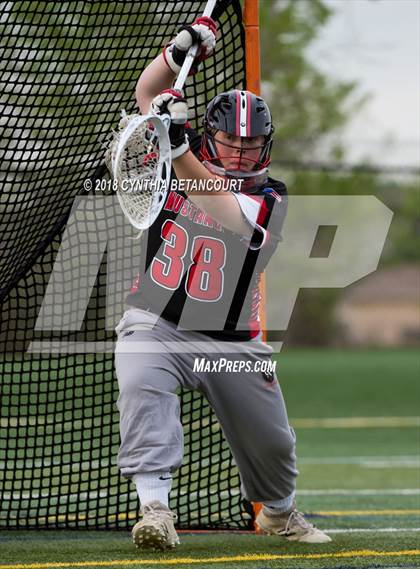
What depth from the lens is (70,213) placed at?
532 centimetres

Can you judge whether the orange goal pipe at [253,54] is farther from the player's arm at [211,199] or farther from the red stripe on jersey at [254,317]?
the player's arm at [211,199]

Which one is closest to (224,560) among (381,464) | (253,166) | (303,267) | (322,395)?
(253,166)

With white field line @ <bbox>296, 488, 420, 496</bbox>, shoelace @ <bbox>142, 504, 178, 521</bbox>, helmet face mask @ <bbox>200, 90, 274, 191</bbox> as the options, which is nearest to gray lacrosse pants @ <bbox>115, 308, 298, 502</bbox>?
shoelace @ <bbox>142, 504, 178, 521</bbox>

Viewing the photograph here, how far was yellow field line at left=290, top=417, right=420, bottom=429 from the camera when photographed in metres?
13.6

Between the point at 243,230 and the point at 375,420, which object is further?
the point at 375,420

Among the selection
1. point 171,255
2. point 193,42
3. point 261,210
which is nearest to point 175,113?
point 193,42

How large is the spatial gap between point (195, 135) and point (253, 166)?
1.28 ft

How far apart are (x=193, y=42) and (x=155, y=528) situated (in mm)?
1819

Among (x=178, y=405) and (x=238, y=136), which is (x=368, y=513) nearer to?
(x=178, y=405)

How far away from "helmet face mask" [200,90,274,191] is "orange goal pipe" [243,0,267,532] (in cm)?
72

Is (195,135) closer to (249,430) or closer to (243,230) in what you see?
(243,230)

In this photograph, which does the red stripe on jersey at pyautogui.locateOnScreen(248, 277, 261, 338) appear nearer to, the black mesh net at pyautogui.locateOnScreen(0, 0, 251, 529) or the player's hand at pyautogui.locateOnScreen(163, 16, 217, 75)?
the black mesh net at pyautogui.locateOnScreen(0, 0, 251, 529)

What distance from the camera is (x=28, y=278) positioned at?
5578mm

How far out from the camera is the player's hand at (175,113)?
3.82 metres
